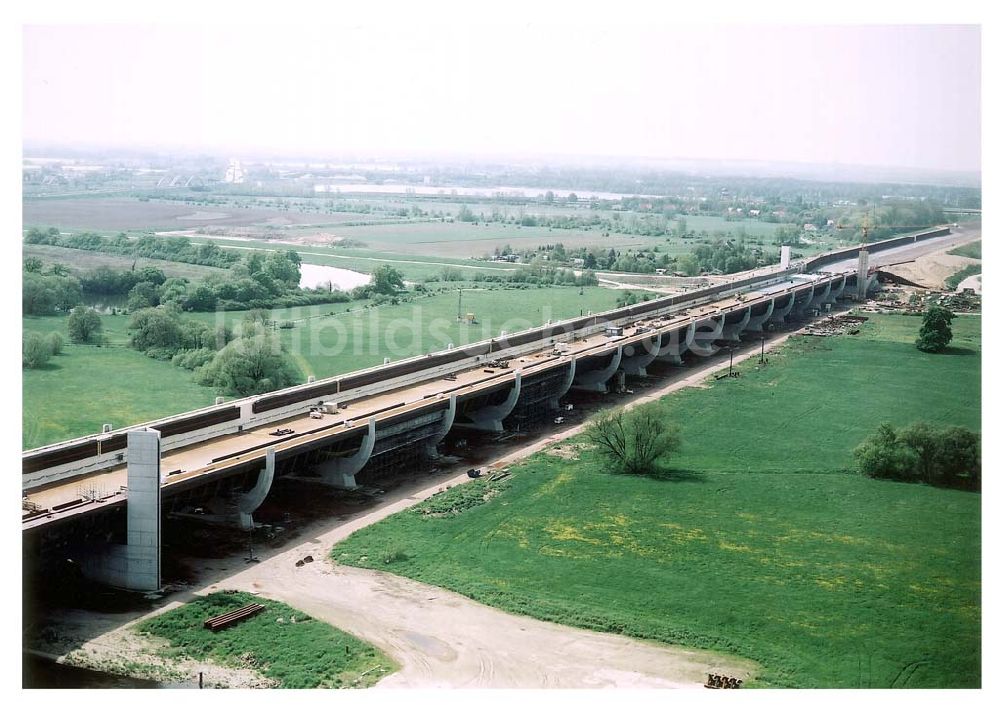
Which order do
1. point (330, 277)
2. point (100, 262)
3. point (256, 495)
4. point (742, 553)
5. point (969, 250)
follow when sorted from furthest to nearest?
point (330, 277) < point (100, 262) < point (969, 250) < point (256, 495) < point (742, 553)

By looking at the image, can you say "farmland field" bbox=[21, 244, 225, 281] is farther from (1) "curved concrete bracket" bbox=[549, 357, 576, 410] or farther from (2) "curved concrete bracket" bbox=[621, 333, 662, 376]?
(1) "curved concrete bracket" bbox=[549, 357, 576, 410]

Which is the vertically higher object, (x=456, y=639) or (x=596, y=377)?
(x=596, y=377)

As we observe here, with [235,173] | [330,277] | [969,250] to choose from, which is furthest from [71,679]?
[235,173]

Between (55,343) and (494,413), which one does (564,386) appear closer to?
(494,413)

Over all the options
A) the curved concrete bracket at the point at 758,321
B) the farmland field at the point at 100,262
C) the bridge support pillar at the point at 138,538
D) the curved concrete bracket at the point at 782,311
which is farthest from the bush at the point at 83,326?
the curved concrete bracket at the point at 782,311

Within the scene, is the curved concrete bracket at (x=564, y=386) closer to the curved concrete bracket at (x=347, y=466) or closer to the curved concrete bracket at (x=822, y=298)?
the curved concrete bracket at (x=347, y=466)

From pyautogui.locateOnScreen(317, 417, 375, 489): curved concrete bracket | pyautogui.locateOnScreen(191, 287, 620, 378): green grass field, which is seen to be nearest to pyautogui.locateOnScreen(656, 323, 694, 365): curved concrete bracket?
pyautogui.locateOnScreen(191, 287, 620, 378): green grass field
